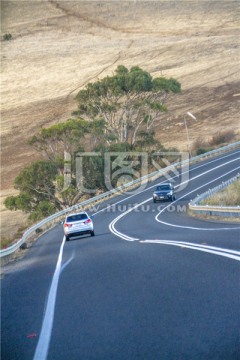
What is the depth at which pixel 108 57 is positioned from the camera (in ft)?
397

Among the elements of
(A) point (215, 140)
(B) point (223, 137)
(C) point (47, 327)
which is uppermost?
(C) point (47, 327)

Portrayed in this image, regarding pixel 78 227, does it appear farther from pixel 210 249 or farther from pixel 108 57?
pixel 108 57

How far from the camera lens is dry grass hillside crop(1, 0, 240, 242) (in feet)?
306

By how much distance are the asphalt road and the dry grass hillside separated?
42466 millimetres

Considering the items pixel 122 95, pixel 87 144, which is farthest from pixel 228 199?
pixel 87 144

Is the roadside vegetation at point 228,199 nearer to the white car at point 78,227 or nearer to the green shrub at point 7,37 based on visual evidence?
the white car at point 78,227

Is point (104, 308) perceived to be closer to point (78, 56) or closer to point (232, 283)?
point (232, 283)

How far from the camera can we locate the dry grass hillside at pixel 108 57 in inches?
3673

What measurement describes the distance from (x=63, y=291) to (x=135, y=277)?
4.44 feet

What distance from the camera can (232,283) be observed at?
10961mm

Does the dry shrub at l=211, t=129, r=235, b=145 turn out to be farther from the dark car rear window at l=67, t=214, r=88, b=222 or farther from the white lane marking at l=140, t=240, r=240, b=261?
the white lane marking at l=140, t=240, r=240, b=261

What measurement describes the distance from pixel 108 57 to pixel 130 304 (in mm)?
112468

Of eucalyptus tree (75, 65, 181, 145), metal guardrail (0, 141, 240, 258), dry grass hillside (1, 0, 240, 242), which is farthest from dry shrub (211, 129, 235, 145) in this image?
eucalyptus tree (75, 65, 181, 145)

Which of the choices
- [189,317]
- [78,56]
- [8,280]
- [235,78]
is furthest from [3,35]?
[189,317]
